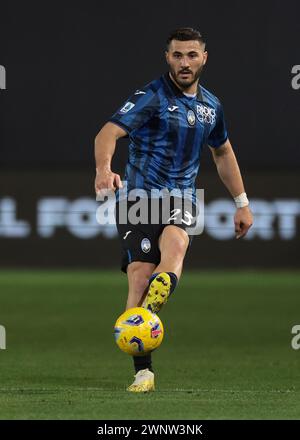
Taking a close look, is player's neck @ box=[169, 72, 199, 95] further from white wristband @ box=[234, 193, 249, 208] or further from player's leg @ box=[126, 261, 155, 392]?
player's leg @ box=[126, 261, 155, 392]

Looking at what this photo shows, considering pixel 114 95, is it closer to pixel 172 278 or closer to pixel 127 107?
pixel 127 107

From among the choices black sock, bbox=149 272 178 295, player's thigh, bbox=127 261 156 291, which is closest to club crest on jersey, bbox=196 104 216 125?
player's thigh, bbox=127 261 156 291

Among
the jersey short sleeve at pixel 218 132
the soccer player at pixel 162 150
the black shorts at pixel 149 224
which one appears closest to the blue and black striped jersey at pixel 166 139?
the soccer player at pixel 162 150

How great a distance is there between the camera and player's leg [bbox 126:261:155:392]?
6867 millimetres

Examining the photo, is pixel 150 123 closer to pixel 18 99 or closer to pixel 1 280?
pixel 1 280

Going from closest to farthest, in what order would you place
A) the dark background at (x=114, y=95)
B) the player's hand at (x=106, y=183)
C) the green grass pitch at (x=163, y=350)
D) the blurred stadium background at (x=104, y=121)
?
the green grass pitch at (x=163, y=350), the player's hand at (x=106, y=183), the blurred stadium background at (x=104, y=121), the dark background at (x=114, y=95)

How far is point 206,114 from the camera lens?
24.4 feet

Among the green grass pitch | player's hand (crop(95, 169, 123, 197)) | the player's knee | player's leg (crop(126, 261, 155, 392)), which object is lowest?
the green grass pitch

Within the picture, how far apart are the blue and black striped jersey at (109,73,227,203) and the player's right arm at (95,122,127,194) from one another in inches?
11.1

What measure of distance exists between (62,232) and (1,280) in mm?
1265

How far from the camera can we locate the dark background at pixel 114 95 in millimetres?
16797

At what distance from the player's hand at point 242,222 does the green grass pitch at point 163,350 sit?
3.34 ft

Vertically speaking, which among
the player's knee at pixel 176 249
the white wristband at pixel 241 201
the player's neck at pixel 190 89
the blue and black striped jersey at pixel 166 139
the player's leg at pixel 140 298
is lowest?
the player's leg at pixel 140 298

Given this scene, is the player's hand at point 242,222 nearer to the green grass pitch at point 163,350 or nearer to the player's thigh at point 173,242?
the player's thigh at point 173,242
